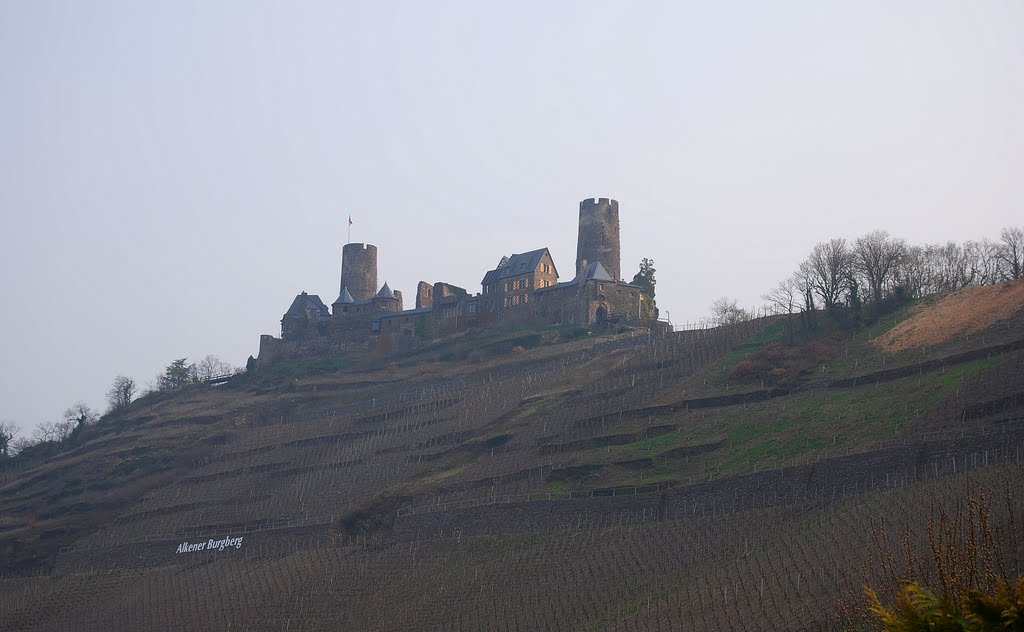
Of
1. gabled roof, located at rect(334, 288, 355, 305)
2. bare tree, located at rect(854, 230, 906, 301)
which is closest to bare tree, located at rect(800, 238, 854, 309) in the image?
bare tree, located at rect(854, 230, 906, 301)

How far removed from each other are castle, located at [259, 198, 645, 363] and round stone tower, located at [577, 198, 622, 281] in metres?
0.08

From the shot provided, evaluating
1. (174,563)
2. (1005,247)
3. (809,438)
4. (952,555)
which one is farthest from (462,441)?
(952,555)

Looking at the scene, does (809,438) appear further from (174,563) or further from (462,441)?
(174,563)

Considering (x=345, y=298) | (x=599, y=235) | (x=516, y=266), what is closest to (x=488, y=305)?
(x=516, y=266)

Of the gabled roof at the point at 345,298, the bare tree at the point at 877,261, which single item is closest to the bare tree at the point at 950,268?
the bare tree at the point at 877,261

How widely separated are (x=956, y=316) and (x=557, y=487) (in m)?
23.1

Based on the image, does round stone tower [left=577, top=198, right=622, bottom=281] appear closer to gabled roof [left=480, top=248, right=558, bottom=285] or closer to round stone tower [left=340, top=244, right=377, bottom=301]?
gabled roof [left=480, top=248, right=558, bottom=285]

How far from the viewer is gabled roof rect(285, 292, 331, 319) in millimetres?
111062

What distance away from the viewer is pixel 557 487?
5584cm

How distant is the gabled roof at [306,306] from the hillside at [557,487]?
20007mm

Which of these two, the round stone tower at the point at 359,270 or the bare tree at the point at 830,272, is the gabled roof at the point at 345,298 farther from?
the bare tree at the point at 830,272

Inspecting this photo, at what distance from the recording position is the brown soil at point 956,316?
58438mm

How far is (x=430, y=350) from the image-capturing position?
318 ft

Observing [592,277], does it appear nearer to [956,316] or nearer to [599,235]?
[599,235]
